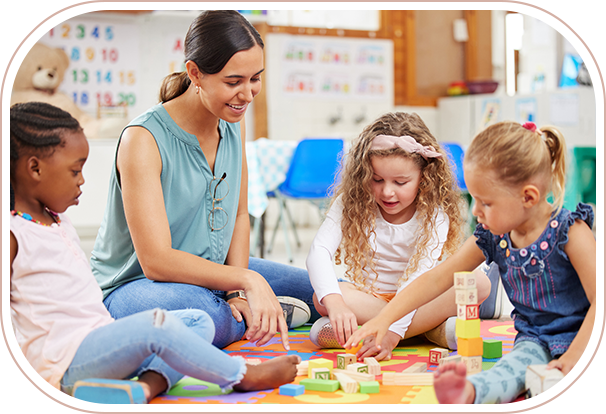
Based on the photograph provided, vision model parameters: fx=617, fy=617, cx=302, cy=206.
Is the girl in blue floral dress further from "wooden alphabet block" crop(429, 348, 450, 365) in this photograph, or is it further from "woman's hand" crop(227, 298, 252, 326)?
"woman's hand" crop(227, 298, 252, 326)

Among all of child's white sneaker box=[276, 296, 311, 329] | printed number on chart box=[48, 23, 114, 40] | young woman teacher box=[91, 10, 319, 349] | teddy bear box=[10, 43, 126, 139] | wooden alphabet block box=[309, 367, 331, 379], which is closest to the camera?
wooden alphabet block box=[309, 367, 331, 379]

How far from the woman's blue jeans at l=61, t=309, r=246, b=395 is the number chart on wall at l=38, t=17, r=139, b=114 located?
3555 mm

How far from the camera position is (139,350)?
3.18ft

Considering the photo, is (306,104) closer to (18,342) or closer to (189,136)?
(189,136)

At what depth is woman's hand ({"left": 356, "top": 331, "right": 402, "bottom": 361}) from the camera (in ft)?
4.14

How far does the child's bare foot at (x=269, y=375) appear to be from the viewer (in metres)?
1.07

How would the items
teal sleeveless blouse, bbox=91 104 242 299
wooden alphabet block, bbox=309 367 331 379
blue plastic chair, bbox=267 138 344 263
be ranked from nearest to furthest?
wooden alphabet block, bbox=309 367 331 379, teal sleeveless blouse, bbox=91 104 242 299, blue plastic chair, bbox=267 138 344 263

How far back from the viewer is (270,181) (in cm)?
314

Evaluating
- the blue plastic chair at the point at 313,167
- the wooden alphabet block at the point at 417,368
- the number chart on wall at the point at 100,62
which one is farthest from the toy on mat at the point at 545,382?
the number chart on wall at the point at 100,62

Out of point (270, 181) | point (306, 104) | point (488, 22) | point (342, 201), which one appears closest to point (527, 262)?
point (342, 201)

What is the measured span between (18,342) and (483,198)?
815mm

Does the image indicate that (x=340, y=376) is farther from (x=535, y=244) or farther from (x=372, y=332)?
(x=535, y=244)

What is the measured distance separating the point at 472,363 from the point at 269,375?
1.16 ft

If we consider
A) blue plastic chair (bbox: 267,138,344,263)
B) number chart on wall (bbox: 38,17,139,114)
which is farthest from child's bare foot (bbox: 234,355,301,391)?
number chart on wall (bbox: 38,17,139,114)
